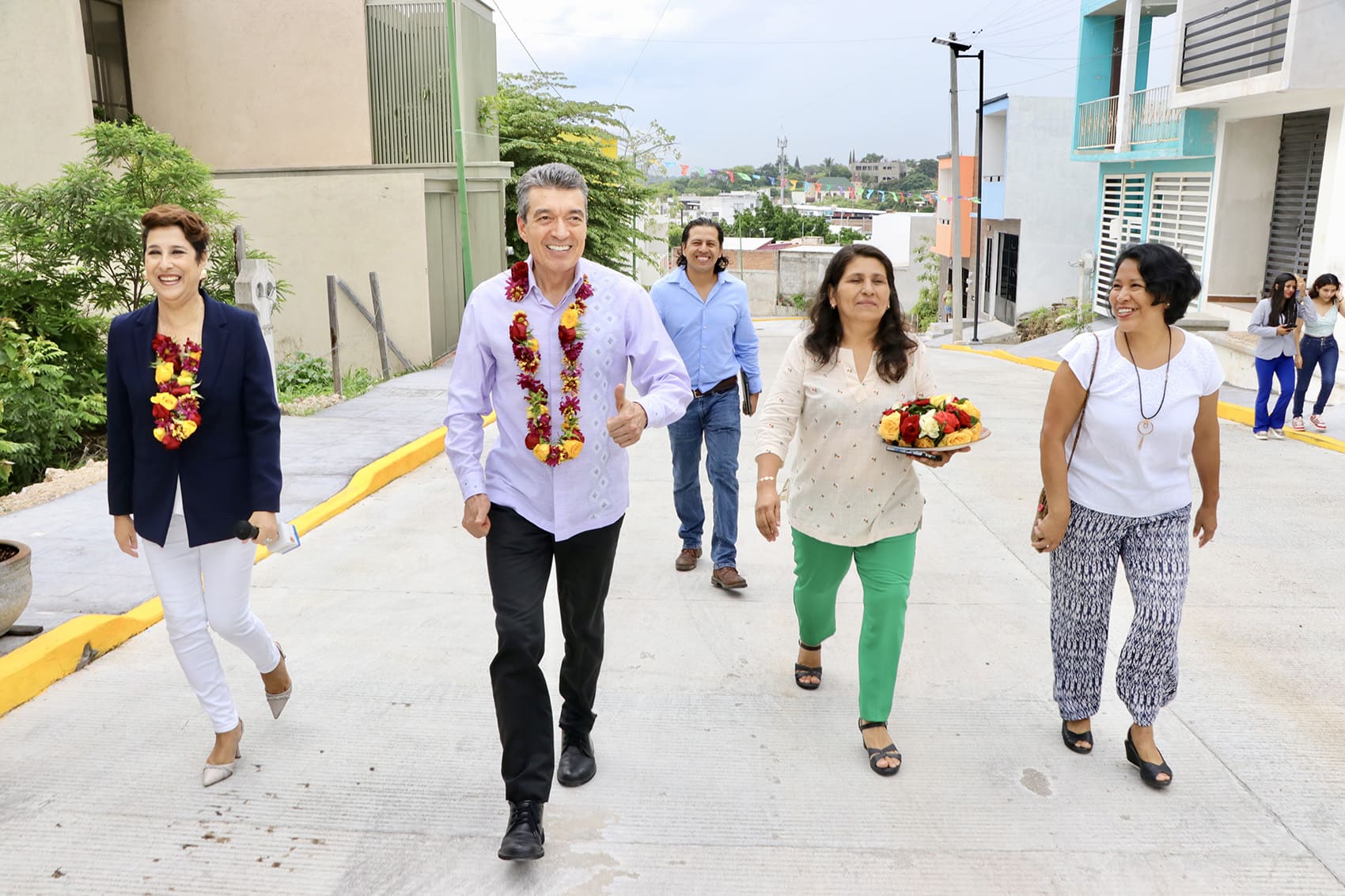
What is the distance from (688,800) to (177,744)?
6.34 feet

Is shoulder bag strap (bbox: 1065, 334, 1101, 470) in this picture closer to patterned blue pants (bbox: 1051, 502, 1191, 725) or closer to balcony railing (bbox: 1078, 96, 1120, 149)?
patterned blue pants (bbox: 1051, 502, 1191, 725)

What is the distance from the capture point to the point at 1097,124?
24.2m

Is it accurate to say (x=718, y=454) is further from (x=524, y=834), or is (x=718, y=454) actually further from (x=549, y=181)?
(x=524, y=834)

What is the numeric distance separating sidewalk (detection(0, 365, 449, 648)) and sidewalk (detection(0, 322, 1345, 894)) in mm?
587

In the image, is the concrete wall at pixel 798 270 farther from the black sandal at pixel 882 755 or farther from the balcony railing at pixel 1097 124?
the black sandal at pixel 882 755

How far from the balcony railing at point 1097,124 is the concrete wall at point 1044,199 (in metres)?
9.05

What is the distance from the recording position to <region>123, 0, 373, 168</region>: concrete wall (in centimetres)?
1730

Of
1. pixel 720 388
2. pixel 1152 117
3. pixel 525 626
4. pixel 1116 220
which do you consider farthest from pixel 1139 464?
pixel 1116 220

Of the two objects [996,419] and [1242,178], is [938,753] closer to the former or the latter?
[996,419]

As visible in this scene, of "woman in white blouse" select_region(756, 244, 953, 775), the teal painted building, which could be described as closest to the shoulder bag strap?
"woman in white blouse" select_region(756, 244, 953, 775)

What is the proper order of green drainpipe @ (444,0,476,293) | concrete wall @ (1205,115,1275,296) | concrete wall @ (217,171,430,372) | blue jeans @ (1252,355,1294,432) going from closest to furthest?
blue jeans @ (1252,355,1294,432) → green drainpipe @ (444,0,476,293) → concrete wall @ (217,171,430,372) → concrete wall @ (1205,115,1275,296)

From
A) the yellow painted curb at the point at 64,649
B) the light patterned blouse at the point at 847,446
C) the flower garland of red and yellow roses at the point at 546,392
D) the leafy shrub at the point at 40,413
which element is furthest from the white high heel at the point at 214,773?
the leafy shrub at the point at 40,413

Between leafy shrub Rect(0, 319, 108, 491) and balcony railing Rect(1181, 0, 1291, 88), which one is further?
balcony railing Rect(1181, 0, 1291, 88)

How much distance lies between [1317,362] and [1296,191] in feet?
26.4
